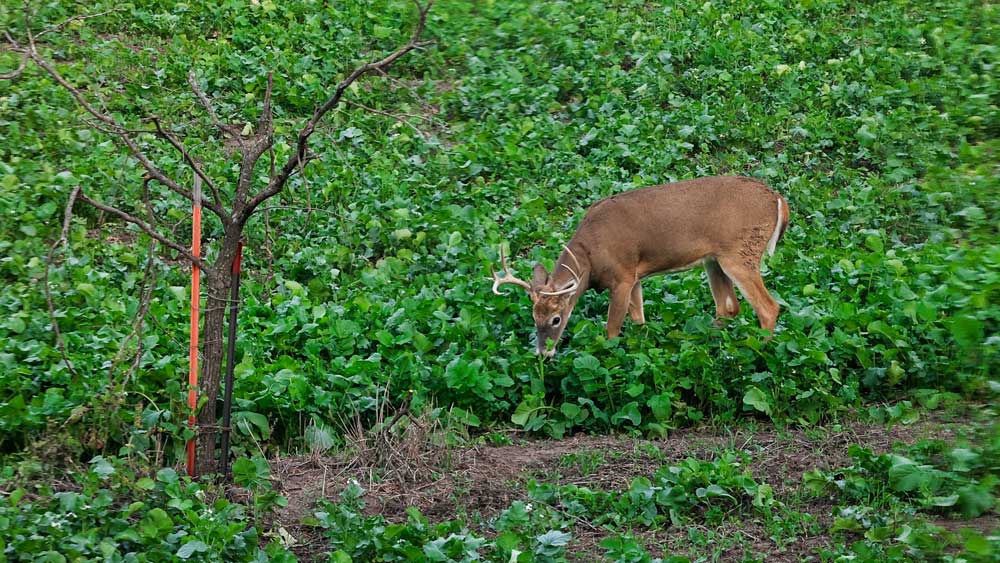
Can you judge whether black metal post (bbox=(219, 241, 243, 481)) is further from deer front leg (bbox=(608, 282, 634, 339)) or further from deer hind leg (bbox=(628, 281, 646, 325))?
deer hind leg (bbox=(628, 281, 646, 325))

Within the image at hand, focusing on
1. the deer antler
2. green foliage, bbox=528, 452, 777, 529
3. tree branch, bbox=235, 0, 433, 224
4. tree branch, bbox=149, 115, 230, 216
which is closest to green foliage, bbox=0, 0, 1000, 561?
green foliage, bbox=528, 452, 777, 529

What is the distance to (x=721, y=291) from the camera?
9.69 m

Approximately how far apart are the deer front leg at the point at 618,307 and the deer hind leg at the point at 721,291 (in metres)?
0.70

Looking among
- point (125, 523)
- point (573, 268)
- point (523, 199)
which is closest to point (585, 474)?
point (125, 523)

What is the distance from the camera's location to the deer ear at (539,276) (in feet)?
29.8

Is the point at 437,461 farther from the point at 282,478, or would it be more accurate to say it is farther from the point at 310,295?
the point at 310,295

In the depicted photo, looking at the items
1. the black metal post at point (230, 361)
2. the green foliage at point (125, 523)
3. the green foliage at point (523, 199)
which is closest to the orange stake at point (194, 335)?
the black metal post at point (230, 361)

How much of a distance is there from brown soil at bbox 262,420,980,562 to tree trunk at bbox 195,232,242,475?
499mm

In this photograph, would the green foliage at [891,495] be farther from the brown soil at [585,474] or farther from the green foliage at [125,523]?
the green foliage at [125,523]

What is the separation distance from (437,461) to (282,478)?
0.85 meters

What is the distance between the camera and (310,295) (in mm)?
9312

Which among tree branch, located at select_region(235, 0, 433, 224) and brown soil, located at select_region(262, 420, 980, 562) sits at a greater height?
tree branch, located at select_region(235, 0, 433, 224)

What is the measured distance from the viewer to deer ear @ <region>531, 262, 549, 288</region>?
9.09 m

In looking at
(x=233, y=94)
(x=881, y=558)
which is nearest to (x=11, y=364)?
(x=881, y=558)
